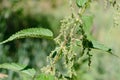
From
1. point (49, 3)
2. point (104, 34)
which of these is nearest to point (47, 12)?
point (49, 3)

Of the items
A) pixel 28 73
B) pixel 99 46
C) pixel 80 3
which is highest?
pixel 80 3

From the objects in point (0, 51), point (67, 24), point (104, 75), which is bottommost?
point (104, 75)

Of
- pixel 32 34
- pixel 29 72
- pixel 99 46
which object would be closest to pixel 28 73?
pixel 29 72

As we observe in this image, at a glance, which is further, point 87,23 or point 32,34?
point 87,23

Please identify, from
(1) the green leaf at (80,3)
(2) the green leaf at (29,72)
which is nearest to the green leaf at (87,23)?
(1) the green leaf at (80,3)

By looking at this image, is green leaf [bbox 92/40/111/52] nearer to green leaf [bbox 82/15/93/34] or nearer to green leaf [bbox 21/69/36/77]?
green leaf [bbox 82/15/93/34]

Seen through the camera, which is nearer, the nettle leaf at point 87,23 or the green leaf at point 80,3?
the green leaf at point 80,3

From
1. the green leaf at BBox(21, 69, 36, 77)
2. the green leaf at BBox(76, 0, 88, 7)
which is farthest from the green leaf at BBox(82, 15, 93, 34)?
the green leaf at BBox(21, 69, 36, 77)

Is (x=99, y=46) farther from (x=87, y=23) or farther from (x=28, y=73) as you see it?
(x=28, y=73)

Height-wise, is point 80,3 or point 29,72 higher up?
point 80,3

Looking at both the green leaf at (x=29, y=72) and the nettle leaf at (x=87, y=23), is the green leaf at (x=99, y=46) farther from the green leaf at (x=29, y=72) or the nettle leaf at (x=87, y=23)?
the green leaf at (x=29, y=72)

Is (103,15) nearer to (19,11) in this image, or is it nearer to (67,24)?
(19,11)
